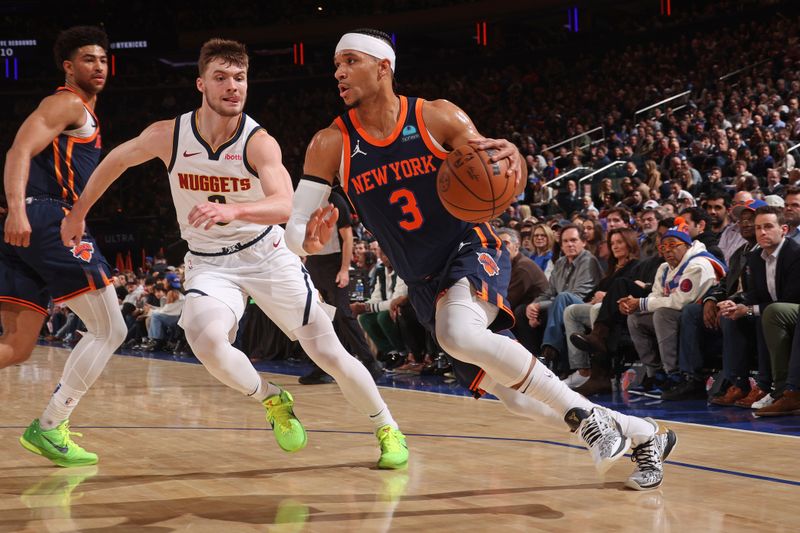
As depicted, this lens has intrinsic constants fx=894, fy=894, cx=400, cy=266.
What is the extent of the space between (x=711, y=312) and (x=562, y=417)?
3.05 meters

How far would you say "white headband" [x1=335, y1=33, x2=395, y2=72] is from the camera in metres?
3.73

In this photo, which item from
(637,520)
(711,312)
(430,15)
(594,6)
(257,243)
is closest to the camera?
(637,520)

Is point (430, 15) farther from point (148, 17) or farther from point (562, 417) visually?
point (562, 417)

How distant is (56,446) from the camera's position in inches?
161

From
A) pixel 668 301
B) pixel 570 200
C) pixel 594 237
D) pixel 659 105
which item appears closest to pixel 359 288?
pixel 594 237

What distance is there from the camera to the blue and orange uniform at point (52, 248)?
4.12 metres

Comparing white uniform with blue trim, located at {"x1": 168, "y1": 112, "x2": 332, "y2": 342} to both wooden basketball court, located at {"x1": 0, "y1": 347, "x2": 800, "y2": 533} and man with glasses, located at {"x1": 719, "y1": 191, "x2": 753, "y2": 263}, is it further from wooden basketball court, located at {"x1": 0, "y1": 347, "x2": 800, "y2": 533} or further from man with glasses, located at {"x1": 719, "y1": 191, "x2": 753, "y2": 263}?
man with glasses, located at {"x1": 719, "y1": 191, "x2": 753, "y2": 263}

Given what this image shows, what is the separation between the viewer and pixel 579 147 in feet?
63.0

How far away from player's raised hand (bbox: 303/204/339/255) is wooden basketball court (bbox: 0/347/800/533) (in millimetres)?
970

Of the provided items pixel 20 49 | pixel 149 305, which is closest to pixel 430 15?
pixel 20 49

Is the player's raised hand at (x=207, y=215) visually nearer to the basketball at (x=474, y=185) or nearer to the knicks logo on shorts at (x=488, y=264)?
the basketball at (x=474, y=185)

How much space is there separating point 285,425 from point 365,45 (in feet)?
5.60

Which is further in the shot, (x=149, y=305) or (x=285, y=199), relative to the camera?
(x=149, y=305)

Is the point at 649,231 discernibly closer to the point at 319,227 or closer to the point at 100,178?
the point at 319,227
